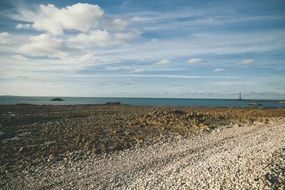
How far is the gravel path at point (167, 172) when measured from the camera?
1381 centimetres

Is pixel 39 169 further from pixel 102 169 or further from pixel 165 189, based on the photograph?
pixel 165 189

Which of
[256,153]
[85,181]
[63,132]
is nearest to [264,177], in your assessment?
[256,153]

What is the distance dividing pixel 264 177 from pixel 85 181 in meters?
9.76

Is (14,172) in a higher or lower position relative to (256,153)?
lower

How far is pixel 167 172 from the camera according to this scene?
16859 mm

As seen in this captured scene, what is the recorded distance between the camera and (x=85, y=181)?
643 inches

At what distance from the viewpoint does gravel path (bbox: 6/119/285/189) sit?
45.3ft

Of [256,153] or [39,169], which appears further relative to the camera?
[39,169]

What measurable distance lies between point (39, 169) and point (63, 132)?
1543 centimetres

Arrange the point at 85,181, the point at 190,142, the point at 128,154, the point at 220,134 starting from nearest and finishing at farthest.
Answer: the point at 85,181 → the point at 128,154 → the point at 190,142 → the point at 220,134

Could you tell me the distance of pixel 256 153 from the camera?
17406mm

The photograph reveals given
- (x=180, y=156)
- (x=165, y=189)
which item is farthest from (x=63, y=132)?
(x=165, y=189)

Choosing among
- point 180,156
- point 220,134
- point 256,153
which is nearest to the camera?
point 256,153

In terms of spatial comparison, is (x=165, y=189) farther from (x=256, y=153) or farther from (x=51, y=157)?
(x=51, y=157)
